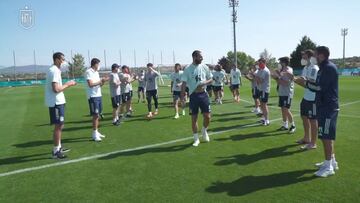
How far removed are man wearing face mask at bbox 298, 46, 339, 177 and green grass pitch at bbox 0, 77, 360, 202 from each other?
30 centimetres

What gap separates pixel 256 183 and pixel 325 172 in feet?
4.24

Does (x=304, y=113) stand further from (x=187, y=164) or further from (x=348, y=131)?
(x=187, y=164)

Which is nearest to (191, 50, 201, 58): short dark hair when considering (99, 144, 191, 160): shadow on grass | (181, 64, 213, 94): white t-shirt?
(181, 64, 213, 94): white t-shirt

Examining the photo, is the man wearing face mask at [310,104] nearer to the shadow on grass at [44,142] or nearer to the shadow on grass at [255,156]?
the shadow on grass at [255,156]

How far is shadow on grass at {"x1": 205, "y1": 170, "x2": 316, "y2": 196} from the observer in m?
5.44

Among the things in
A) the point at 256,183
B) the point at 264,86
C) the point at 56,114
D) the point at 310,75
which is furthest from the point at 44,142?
the point at 310,75

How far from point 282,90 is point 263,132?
1.33m

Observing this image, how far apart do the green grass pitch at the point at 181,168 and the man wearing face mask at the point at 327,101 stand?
0.99ft

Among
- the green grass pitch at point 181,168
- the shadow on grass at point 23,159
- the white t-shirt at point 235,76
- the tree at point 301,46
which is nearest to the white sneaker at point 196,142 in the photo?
the green grass pitch at point 181,168

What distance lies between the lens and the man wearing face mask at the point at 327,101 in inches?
231

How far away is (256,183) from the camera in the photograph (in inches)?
225

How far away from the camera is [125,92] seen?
14273 millimetres

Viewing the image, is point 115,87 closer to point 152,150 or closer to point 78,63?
point 152,150

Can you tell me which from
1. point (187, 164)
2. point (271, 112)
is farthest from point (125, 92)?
point (187, 164)
